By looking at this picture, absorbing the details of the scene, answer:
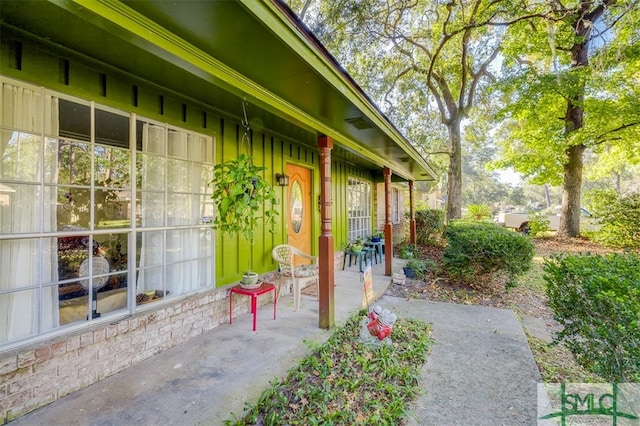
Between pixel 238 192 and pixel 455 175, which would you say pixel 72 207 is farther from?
pixel 455 175

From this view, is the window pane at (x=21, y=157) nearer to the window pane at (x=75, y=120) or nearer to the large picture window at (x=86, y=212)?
the large picture window at (x=86, y=212)

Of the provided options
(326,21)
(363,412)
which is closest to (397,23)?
(326,21)

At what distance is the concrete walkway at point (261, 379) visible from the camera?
77.7 inches

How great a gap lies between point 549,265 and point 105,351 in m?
3.94

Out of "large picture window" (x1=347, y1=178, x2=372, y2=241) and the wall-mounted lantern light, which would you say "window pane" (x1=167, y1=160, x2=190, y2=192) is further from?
"large picture window" (x1=347, y1=178, x2=372, y2=241)

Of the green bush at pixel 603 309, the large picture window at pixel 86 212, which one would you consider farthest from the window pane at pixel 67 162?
the green bush at pixel 603 309

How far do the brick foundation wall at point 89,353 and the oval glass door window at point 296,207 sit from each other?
2.03m

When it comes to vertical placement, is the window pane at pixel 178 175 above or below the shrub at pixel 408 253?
above

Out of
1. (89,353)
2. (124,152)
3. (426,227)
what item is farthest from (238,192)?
(426,227)

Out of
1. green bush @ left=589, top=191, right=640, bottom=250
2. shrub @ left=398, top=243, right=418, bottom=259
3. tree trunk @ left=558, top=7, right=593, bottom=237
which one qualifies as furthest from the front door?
green bush @ left=589, top=191, right=640, bottom=250

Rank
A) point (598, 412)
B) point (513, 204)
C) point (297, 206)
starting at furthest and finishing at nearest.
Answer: point (513, 204), point (297, 206), point (598, 412)

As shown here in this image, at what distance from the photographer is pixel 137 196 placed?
2.70 m

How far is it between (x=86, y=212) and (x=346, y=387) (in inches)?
98.5

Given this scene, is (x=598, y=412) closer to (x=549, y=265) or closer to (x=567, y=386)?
(x=567, y=386)
